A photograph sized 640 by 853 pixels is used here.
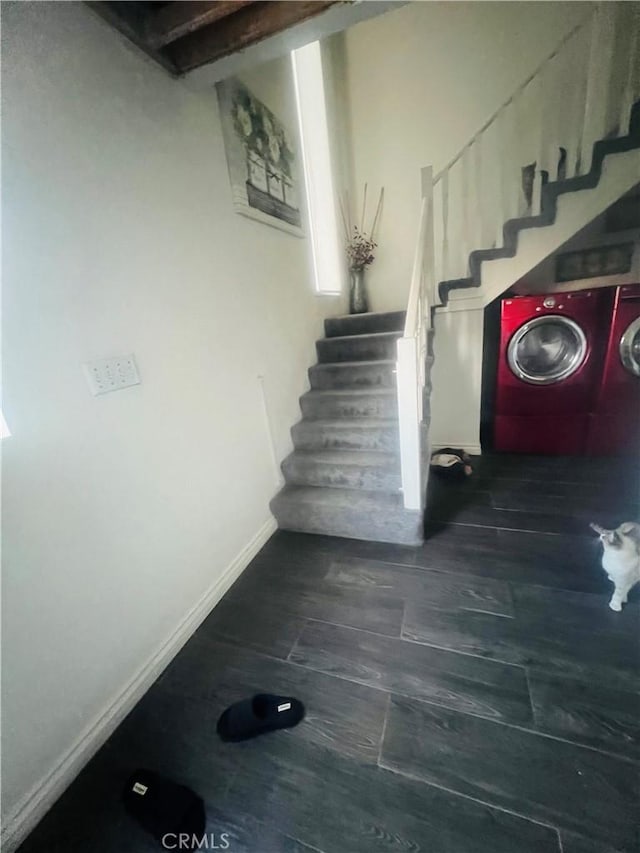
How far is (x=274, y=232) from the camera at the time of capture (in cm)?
200

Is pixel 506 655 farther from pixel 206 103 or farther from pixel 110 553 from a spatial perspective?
pixel 206 103

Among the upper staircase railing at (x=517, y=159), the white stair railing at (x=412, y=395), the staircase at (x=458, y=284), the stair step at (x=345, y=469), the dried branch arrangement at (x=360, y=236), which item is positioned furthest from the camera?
the dried branch arrangement at (x=360, y=236)

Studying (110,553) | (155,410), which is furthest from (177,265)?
(110,553)

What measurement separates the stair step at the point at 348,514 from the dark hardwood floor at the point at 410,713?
145mm

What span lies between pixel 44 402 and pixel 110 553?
53cm

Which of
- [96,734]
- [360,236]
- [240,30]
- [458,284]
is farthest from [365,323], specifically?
[96,734]

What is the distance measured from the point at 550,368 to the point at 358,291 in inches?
68.7

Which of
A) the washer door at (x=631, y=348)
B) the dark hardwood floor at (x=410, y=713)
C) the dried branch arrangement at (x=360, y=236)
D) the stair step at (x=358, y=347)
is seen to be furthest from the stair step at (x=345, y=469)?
the dried branch arrangement at (x=360, y=236)

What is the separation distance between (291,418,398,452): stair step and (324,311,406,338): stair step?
95 centimetres

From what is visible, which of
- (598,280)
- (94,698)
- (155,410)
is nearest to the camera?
(94,698)

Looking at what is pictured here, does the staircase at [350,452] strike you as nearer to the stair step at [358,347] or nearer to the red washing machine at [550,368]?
the stair step at [358,347]

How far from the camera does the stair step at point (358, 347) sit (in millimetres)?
2389

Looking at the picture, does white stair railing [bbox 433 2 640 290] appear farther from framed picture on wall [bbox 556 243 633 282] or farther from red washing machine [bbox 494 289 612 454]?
red washing machine [bbox 494 289 612 454]

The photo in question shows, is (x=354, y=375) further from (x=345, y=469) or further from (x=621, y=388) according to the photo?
(x=621, y=388)
